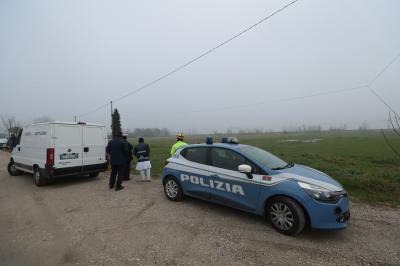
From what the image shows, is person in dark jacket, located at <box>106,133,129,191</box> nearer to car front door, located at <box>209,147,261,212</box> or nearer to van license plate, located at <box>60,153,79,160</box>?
van license plate, located at <box>60,153,79,160</box>

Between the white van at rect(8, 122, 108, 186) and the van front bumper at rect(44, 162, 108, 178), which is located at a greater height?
the white van at rect(8, 122, 108, 186)

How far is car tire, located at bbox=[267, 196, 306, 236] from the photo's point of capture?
351 cm

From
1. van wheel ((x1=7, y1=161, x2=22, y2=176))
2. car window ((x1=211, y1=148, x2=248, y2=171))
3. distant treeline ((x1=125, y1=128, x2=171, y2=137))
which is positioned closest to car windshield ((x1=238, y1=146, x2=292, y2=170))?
car window ((x1=211, y1=148, x2=248, y2=171))

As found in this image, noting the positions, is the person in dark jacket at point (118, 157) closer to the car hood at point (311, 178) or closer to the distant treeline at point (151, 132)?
the car hood at point (311, 178)

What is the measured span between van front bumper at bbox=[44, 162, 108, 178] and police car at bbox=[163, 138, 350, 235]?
4.01 m

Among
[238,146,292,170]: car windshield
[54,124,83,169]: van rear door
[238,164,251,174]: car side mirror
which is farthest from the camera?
[54,124,83,169]: van rear door

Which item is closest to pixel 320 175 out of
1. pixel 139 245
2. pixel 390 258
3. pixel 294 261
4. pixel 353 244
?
pixel 353 244

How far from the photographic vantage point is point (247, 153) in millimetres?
4422

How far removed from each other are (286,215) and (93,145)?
6.94m

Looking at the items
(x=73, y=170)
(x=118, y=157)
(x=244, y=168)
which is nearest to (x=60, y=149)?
(x=73, y=170)

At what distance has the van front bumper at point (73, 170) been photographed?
22.6 feet

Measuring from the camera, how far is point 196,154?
202 inches

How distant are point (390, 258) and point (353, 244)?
450 millimetres

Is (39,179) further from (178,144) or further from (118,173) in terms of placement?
(178,144)
